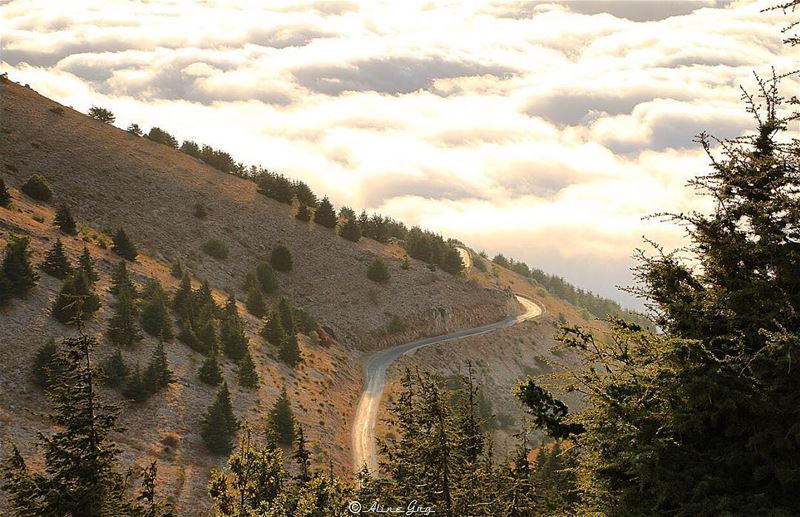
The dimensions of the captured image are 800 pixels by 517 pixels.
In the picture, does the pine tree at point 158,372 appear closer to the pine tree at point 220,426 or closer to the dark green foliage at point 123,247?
the pine tree at point 220,426

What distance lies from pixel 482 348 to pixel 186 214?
47331 mm

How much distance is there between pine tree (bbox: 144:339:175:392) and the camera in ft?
148

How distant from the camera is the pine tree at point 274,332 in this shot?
6619 cm

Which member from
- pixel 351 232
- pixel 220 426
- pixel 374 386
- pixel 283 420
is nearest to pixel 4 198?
pixel 220 426

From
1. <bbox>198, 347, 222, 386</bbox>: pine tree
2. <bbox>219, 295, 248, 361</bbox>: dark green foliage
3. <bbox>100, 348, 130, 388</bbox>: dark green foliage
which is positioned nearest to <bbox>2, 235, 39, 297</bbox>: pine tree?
<bbox>100, 348, 130, 388</bbox>: dark green foliage

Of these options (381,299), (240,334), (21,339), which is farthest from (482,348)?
(21,339)

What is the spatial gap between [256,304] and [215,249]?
15302 mm

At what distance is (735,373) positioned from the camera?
11789 mm

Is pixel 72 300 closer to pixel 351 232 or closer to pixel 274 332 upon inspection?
pixel 274 332

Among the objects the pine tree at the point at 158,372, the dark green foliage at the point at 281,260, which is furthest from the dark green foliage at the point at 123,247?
the dark green foliage at the point at 281,260

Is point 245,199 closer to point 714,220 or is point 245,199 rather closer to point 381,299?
point 381,299

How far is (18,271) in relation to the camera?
4572 centimetres

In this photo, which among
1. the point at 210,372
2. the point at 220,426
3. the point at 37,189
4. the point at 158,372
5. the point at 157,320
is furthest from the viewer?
the point at 37,189

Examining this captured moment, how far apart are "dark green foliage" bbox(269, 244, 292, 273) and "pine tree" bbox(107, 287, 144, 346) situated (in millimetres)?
38912
